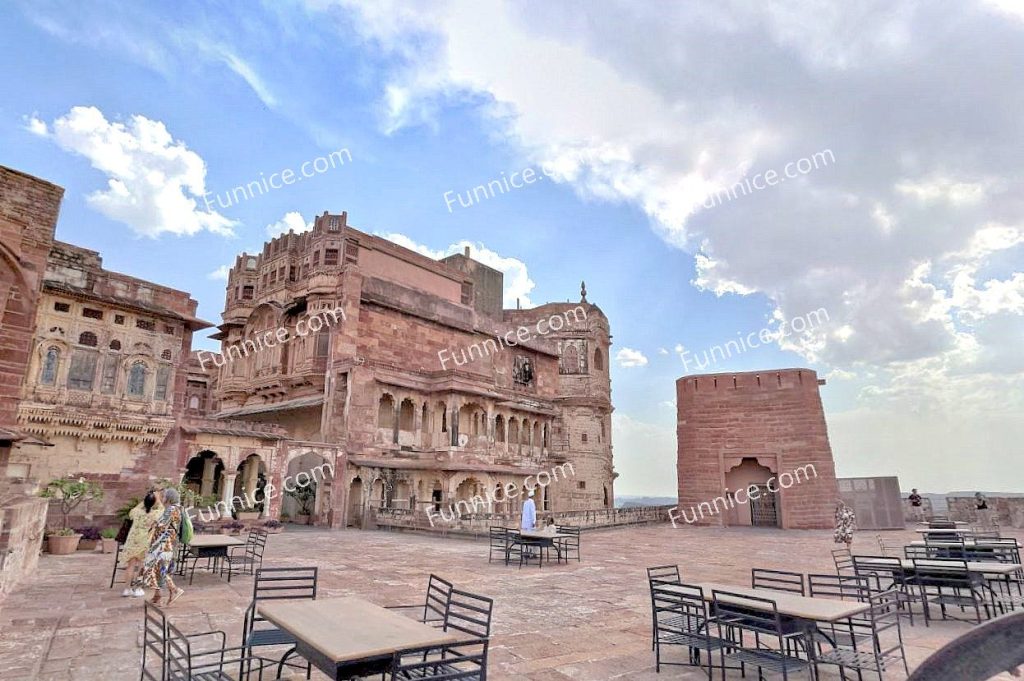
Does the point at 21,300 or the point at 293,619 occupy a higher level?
the point at 21,300

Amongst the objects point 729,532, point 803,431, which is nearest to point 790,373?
point 803,431

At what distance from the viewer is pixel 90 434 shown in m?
16.8

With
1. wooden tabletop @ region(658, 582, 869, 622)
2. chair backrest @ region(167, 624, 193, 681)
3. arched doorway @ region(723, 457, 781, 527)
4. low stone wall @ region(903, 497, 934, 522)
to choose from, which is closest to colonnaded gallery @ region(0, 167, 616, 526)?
chair backrest @ region(167, 624, 193, 681)

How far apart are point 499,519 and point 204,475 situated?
16.0 meters

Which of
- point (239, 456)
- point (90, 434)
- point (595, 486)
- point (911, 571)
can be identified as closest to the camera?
point (911, 571)

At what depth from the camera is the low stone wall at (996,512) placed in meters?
21.1

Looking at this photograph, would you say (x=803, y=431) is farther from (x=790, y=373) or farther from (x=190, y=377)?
(x=190, y=377)

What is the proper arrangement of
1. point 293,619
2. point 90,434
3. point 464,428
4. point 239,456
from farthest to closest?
point 464,428, point 239,456, point 90,434, point 293,619

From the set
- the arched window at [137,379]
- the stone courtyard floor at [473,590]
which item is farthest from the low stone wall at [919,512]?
the arched window at [137,379]

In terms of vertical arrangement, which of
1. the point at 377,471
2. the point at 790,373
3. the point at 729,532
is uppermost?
the point at 790,373

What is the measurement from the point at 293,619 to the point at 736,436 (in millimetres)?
22815

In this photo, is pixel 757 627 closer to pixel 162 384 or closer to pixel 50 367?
pixel 162 384

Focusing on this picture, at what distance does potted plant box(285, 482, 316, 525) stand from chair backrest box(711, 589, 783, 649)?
22.6 metres

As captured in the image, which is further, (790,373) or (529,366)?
(529,366)
